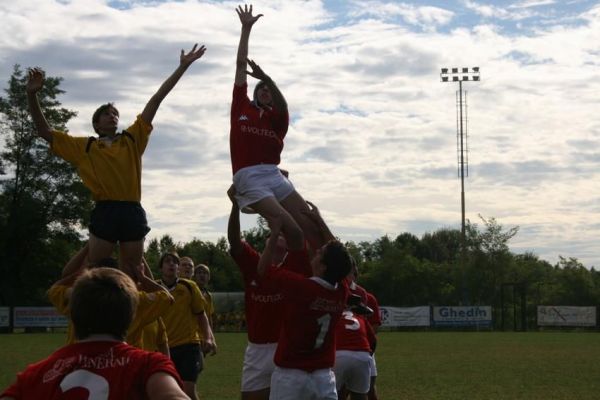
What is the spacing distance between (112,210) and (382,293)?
81406 mm

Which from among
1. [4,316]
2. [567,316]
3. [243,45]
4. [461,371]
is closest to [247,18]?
[243,45]

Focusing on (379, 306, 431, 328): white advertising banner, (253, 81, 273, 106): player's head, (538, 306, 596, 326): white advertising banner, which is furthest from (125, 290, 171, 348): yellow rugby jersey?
(538, 306, 596, 326): white advertising banner

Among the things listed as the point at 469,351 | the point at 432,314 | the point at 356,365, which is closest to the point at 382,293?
the point at 432,314

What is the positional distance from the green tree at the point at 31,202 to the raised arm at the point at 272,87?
55.7m

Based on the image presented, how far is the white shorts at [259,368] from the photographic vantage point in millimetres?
9469

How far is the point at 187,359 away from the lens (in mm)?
13172

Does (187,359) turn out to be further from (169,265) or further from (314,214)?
(314,214)

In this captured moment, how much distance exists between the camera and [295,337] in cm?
789

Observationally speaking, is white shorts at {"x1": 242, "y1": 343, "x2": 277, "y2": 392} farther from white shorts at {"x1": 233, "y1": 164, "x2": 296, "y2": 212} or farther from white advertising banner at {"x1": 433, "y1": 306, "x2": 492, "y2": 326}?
white advertising banner at {"x1": 433, "y1": 306, "x2": 492, "y2": 326}

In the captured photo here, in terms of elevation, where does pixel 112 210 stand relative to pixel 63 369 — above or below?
above

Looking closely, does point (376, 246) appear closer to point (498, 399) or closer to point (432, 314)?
point (432, 314)

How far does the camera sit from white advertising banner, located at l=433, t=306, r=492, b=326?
62.8 meters

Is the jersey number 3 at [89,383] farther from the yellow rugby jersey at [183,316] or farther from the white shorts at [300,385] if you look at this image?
the yellow rugby jersey at [183,316]

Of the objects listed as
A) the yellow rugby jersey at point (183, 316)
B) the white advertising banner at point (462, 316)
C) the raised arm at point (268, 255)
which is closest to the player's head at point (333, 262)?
the raised arm at point (268, 255)
